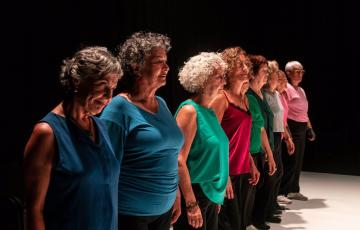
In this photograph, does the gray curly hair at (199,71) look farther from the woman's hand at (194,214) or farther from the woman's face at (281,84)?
the woman's face at (281,84)

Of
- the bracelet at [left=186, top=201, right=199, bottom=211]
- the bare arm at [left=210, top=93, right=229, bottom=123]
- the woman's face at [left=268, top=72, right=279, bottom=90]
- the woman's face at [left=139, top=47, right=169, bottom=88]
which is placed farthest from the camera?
the woman's face at [left=268, top=72, right=279, bottom=90]

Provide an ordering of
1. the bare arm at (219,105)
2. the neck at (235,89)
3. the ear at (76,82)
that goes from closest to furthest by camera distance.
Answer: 1. the ear at (76,82)
2. the bare arm at (219,105)
3. the neck at (235,89)

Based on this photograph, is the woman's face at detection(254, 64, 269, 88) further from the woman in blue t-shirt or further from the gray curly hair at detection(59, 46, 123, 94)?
the gray curly hair at detection(59, 46, 123, 94)

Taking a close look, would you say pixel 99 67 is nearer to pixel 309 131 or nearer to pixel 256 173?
pixel 256 173

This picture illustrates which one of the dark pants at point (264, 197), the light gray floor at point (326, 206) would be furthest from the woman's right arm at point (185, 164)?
the light gray floor at point (326, 206)

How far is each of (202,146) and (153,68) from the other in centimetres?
60

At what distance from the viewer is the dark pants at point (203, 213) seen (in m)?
2.57

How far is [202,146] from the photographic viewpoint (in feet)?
8.55

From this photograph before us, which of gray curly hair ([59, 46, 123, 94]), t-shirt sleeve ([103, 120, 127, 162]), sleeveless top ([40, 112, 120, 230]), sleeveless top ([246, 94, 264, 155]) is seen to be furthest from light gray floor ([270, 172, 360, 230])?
gray curly hair ([59, 46, 123, 94])

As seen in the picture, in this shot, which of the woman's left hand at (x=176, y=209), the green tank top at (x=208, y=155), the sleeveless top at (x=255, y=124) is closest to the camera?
the woman's left hand at (x=176, y=209)

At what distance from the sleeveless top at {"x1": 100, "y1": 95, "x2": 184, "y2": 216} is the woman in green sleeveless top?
0.40 metres

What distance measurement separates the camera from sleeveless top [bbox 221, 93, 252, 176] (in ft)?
10.6

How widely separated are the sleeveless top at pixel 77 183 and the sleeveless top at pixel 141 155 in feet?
1.13

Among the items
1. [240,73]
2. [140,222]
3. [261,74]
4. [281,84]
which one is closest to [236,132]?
[240,73]
